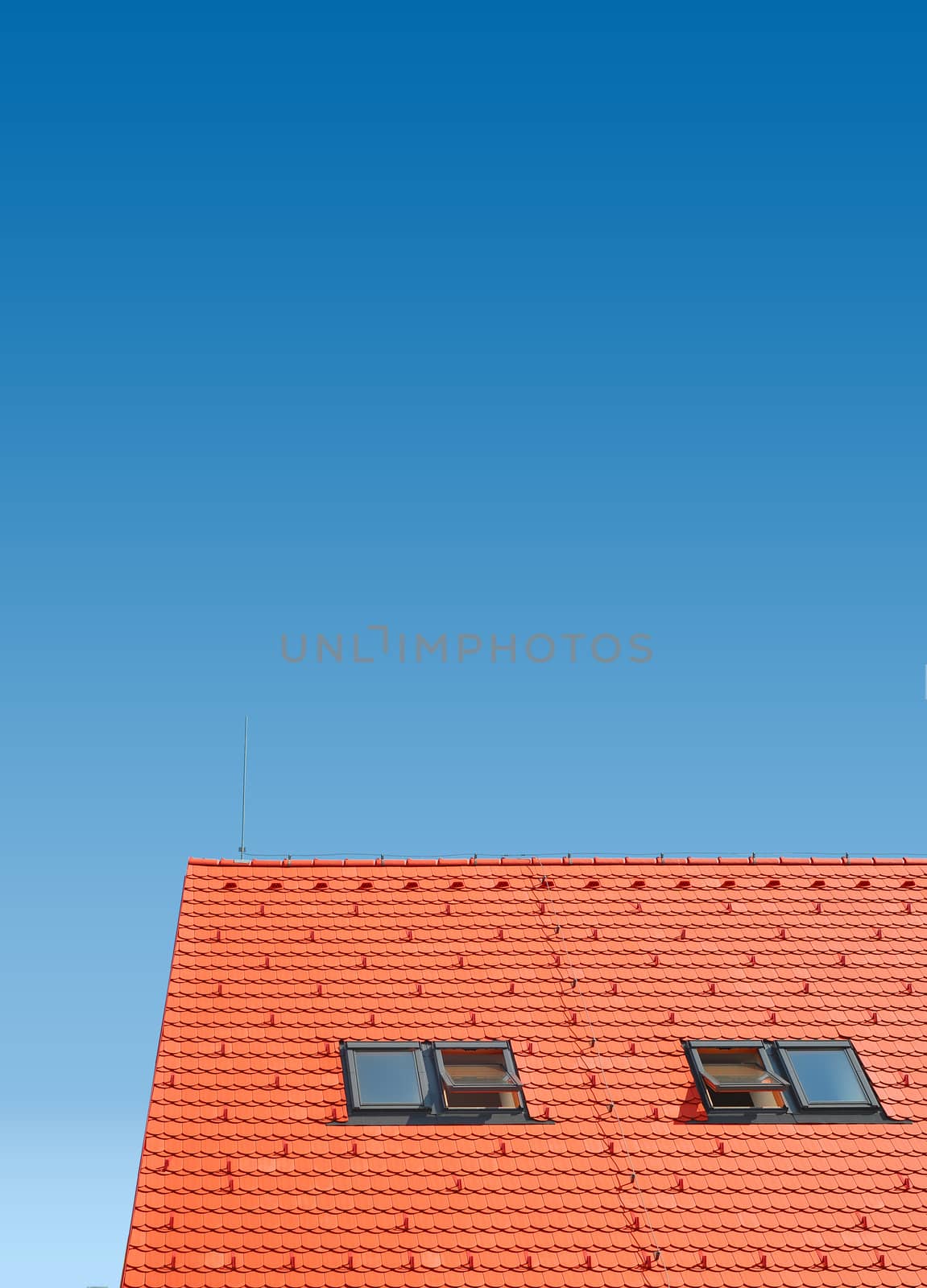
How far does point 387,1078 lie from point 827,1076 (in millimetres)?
3988

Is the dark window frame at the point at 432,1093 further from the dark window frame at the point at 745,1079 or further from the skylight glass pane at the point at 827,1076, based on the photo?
the skylight glass pane at the point at 827,1076

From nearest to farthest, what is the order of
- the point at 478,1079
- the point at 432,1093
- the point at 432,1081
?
the point at 432,1093
the point at 432,1081
the point at 478,1079

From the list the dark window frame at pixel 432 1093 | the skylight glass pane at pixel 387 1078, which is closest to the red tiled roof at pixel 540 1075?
the dark window frame at pixel 432 1093

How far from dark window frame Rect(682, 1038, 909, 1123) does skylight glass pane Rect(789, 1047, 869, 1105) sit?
5 cm

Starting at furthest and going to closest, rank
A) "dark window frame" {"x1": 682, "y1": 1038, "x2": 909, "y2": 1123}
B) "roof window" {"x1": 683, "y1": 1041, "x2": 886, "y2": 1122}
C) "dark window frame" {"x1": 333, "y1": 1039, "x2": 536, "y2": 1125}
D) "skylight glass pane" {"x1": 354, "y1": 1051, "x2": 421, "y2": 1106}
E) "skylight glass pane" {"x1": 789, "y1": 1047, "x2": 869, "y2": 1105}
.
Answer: "skylight glass pane" {"x1": 789, "y1": 1047, "x2": 869, "y2": 1105} < "roof window" {"x1": 683, "y1": 1041, "x2": 886, "y2": 1122} < "dark window frame" {"x1": 682, "y1": 1038, "x2": 909, "y2": 1123} < "skylight glass pane" {"x1": 354, "y1": 1051, "x2": 421, "y2": 1106} < "dark window frame" {"x1": 333, "y1": 1039, "x2": 536, "y2": 1125}

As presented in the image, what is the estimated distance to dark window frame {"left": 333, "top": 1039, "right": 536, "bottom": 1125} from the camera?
12.3m

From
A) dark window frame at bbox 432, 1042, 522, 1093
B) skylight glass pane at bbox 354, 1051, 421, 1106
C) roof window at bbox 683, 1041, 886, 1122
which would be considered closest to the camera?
skylight glass pane at bbox 354, 1051, 421, 1106

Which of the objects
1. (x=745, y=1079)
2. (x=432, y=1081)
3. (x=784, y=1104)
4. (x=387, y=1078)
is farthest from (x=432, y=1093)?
(x=784, y=1104)

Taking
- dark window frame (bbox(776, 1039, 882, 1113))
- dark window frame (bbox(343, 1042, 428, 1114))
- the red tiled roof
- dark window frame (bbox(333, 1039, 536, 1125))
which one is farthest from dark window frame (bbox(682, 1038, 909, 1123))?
dark window frame (bbox(343, 1042, 428, 1114))

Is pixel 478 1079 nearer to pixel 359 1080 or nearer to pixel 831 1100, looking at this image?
pixel 359 1080

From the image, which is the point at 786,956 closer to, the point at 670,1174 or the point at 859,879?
the point at 859,879

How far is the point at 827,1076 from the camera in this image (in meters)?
13.2

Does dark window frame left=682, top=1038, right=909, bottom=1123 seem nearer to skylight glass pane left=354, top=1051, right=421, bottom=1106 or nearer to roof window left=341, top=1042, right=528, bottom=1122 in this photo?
roof window left=341, top=1042, right=528, bottom=1122

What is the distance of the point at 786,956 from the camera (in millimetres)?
14602
